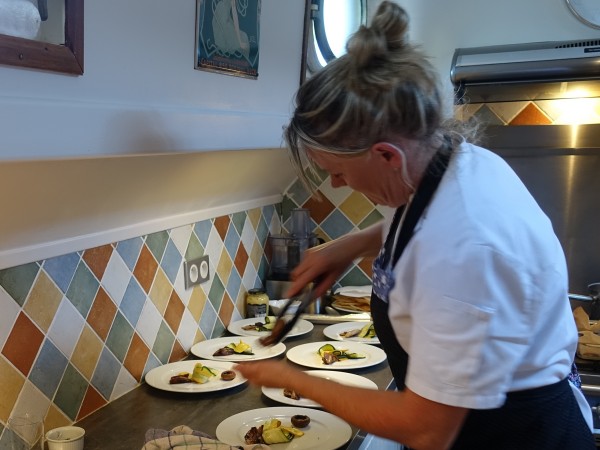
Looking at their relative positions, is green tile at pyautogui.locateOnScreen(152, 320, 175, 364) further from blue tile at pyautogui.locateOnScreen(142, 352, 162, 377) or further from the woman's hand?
the woman's hand

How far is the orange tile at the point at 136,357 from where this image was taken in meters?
1.71

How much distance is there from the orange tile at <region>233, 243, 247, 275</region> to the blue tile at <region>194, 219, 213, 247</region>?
0.22m

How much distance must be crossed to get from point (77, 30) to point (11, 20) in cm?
11

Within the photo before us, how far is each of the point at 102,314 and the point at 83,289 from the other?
3.5 inches

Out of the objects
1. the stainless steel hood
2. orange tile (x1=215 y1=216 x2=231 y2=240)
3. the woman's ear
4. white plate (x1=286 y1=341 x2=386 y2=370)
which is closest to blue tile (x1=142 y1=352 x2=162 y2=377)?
white plate (x1=286 y1=341 x2=386 y2=370)

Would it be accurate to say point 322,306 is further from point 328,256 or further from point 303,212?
point 328,256

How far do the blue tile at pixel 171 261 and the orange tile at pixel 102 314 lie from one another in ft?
0.77

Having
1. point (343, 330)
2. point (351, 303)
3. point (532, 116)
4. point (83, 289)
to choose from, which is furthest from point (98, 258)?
point (532, 116)

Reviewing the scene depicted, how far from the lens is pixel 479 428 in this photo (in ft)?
3.71

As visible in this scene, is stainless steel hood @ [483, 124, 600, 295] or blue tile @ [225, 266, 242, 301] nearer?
blue tile @ [225, 266, 242, 301]

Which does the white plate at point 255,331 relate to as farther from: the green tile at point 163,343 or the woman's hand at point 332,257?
the woman's hand at point 332,257

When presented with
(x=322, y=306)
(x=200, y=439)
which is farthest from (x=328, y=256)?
(x=322, y=306)

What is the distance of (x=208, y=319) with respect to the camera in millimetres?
2084

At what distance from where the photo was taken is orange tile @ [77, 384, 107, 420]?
155 cm
